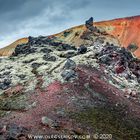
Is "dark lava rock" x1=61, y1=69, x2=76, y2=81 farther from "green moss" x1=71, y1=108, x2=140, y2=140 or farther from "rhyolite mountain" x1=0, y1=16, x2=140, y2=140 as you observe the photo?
"green moss" x1=71, y1=108, x2=140, y2=140

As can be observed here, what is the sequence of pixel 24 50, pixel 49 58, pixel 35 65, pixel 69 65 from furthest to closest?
1. pixel 24 50
2. pixel 49 58
3. pixel 35 65
4. pixel 69 65

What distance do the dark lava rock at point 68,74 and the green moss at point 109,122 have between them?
942 centimetres

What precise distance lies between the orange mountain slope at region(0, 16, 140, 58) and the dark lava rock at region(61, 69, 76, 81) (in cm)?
7832

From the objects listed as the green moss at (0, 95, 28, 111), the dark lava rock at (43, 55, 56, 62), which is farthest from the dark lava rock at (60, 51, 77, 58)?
the green moss at (0, 95, 28, 111)

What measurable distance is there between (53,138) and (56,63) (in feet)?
91.9

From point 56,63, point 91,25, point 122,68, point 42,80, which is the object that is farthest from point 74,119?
point 91,25

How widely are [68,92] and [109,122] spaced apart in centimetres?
933

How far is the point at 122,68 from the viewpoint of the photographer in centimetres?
7631

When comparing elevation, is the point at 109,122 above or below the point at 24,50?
below

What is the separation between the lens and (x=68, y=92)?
199ft

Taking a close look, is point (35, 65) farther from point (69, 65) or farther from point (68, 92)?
point (68, 92)

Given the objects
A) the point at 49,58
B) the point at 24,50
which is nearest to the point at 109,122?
the point at 49,58

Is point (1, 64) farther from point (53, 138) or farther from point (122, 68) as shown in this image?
point (53, 138)

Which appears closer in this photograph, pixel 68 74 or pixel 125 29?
pixel 68 74
